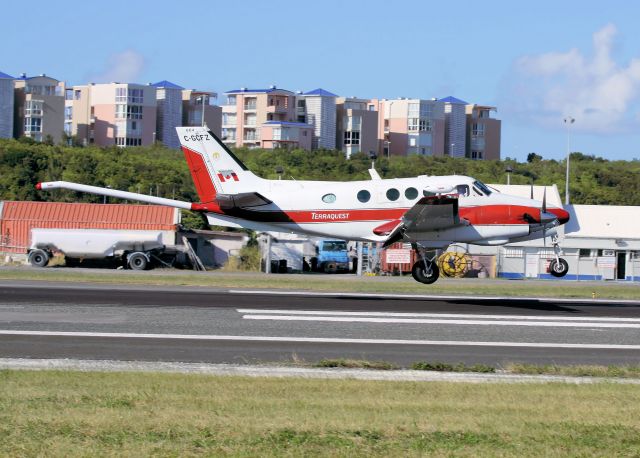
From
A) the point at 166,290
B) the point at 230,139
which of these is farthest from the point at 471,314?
the point at 230,139

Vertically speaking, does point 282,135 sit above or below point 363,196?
above

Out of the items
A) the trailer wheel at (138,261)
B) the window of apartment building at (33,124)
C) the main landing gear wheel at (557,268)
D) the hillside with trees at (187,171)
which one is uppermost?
the window of apartment building at (33,124)

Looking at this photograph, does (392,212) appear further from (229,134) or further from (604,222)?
(229,134)

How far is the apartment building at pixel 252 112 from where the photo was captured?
495 ft

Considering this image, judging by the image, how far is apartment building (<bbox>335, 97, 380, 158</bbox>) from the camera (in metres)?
153

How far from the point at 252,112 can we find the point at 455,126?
37275mm

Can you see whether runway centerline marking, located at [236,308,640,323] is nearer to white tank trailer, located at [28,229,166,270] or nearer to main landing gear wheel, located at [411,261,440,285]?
main landing gear wheel, located at [411,261,440,285]

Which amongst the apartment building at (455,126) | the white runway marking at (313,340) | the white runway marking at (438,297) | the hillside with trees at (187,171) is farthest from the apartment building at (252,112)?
the white runway marking at (313,340)

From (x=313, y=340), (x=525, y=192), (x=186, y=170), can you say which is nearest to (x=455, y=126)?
(x=186, y=170)

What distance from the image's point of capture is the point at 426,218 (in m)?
27.9

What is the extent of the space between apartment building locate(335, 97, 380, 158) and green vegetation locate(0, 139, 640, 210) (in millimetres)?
45085

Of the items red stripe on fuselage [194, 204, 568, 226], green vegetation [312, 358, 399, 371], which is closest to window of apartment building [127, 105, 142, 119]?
red stripe on fuselage [194, 204, 568, 226]

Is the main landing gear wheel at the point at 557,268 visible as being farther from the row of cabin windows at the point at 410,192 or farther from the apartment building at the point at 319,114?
the apartment building at the point at 319,114

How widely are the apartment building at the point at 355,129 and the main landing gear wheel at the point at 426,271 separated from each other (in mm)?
121701
